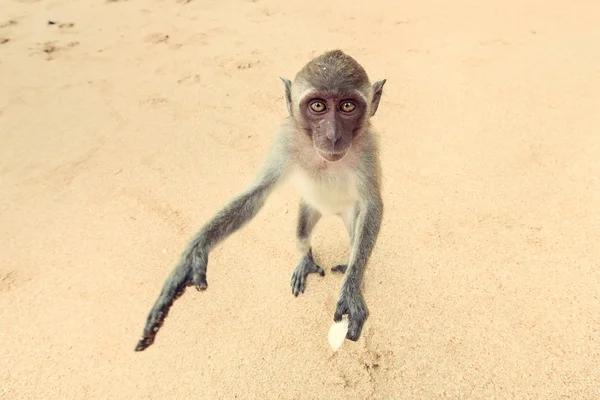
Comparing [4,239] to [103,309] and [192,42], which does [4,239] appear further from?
[192,42]

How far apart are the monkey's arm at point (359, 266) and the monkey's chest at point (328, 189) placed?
0.55 feet

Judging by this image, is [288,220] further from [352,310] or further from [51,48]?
[51,48]

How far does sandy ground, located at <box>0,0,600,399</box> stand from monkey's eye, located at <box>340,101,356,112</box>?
58.4 inches

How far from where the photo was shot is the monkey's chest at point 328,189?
3.14 m

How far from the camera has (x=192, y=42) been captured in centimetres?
704

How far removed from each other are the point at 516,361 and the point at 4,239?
416cm

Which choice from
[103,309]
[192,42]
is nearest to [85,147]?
[103,309]

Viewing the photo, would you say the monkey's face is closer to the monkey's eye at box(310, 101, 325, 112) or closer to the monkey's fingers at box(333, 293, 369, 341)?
the monkey's eye at box(310, 101, 325, 112)

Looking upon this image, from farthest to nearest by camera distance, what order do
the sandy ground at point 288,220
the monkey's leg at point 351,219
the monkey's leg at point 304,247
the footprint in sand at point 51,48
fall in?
the footprint in sand at point 51,48
the monkey's leg at point 304,247
the monkey's leg at point 351,219
the sandy ground at point 288,220

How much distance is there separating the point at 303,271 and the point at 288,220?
0.69 meters

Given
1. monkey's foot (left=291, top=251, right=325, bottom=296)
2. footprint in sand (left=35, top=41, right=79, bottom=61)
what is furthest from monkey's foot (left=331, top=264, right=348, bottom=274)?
footprint in sand (left=35, top=41, right=79, bottom=61)

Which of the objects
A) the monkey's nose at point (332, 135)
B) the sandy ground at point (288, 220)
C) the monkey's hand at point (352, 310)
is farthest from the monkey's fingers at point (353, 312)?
the monkey's nose at point (332, 135)

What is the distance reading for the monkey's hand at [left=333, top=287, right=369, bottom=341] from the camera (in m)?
2.49

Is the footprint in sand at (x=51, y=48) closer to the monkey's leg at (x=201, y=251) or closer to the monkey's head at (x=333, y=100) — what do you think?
the monkey's leg at (x=201, y=251)
